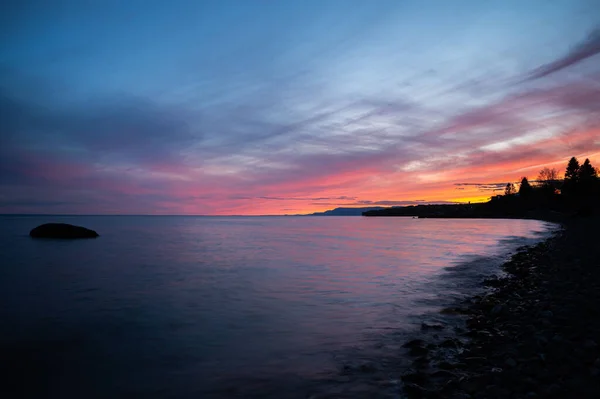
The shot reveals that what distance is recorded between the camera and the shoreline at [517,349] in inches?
212

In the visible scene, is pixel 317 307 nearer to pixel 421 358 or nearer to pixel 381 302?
pixel 381 302

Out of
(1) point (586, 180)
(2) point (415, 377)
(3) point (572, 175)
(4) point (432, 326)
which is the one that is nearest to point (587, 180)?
(1) point (586, 180)

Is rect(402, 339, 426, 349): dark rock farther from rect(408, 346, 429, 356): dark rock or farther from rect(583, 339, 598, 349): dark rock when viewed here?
rect(583, 339, 598, 349): dark rock

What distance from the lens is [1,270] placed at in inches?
846

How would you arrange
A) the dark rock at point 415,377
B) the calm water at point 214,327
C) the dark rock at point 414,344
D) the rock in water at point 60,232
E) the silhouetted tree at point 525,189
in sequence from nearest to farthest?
the dark rock at point 415,377
the calm water at point 214,327
the dark rock at point 414,344
the rock in water at point 60,232
the silhouetted tree at point 525,189

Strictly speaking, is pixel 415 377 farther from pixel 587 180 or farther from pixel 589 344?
pixel 587 180

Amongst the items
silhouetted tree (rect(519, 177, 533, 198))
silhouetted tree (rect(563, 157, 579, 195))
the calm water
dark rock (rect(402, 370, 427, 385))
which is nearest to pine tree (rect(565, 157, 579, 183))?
silhouetted tree (rect(563, 157, 579, 195))

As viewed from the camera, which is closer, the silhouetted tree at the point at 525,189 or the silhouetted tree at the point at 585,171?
the silhouetted tree at the point at 585,171

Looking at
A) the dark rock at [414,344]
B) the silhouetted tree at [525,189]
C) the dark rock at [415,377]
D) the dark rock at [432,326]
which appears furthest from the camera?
the silhouetted tree at [525,189]

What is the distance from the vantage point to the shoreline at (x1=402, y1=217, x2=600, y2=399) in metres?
5.39

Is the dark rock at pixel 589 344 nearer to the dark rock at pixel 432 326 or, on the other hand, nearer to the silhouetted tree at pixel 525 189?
the dark rock at pixel 432 326

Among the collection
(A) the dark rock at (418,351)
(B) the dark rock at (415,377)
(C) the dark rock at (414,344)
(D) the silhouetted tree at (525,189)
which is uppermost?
(D) the silhouetted tree at (525,189)

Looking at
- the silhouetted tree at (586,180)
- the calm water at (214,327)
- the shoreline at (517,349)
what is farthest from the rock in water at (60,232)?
the silhouetted tree at (586,180)

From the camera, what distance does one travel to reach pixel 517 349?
6.89 m
